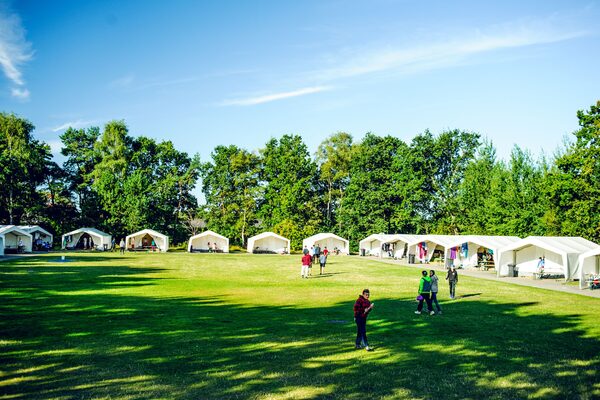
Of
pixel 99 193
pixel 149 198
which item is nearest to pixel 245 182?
pixel 149 198

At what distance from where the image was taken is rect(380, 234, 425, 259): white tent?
185 ft

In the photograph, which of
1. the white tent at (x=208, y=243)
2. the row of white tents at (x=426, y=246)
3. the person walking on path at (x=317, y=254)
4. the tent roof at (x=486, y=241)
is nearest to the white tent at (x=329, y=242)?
the row of white tents at (x=426, y=246)

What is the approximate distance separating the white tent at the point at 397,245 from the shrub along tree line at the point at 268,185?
29.7ft

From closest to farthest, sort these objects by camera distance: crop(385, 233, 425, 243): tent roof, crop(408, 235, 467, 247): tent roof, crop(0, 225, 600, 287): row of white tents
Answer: crop(0, 225, 600, 287): row of white tents
crop(408, 235, 467, 247): tent roof
crop(385, 233, 425, 243): tent roof

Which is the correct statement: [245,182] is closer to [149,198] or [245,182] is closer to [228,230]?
[228,230]

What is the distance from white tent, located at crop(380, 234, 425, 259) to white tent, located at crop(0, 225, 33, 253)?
140 feet

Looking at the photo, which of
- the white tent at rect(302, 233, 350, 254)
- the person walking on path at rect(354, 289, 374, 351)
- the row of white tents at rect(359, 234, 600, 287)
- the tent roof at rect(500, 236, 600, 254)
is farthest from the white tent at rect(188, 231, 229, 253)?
the person walking on path at rect(354, 289, 374, 351)

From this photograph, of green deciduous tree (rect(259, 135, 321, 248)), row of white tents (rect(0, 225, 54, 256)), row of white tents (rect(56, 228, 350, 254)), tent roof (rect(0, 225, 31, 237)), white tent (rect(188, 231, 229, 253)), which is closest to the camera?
tent roof (rect(0, 225, 31, 237))

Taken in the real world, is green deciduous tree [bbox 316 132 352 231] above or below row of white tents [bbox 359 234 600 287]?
above

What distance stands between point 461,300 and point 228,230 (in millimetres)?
58178

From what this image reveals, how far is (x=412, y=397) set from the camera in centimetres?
912

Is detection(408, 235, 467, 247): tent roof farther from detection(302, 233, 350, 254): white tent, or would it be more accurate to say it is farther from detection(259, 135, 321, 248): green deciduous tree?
detection(259, 135, 321, 248): green deciduous tree

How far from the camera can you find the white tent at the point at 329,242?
67500mm

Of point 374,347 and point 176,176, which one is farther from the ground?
point 176,176
